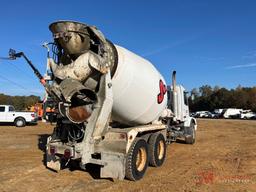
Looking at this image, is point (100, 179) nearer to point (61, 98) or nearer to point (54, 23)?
point (61, 98)

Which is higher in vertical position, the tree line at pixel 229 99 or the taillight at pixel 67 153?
the tree line at pixel 229 99

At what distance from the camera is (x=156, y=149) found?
1028 cm

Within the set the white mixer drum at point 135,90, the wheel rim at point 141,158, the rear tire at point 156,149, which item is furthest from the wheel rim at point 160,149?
the wheel rim at point 141,158

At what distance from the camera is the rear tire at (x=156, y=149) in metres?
10.0

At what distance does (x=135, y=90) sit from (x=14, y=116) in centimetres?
2250

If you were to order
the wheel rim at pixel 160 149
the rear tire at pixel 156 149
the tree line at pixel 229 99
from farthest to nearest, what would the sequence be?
the tree line at pixel 229 99 → the wheel rim at pixel 160 149 → the rear tire at pixel 156 149

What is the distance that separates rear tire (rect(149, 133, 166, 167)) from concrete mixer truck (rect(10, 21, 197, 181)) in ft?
2.16

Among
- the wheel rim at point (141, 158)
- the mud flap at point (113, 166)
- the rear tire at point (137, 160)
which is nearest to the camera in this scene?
the mud flap at point (113, 166)

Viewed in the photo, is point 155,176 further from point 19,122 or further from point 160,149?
point 19,122

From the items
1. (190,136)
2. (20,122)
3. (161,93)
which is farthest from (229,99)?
(161,93)

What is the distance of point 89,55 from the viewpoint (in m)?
8.01

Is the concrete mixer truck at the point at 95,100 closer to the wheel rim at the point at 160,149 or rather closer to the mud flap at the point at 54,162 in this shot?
the mud flap at the point at 54,162

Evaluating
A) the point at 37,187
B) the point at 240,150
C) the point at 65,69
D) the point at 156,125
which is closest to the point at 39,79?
the point at 65,69

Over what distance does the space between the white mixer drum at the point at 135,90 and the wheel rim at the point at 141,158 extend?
3.36 feet
